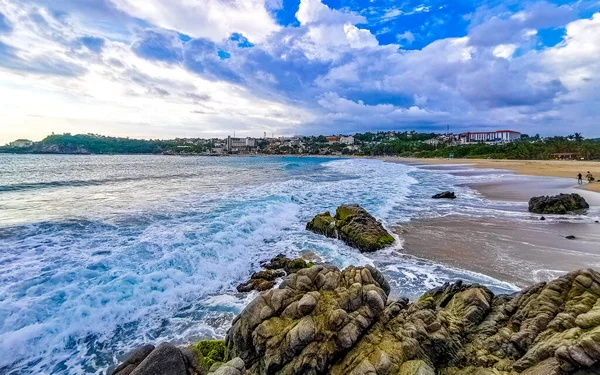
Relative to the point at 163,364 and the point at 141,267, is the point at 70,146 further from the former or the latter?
the point at 163,364

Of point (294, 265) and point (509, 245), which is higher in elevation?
point (509, 245)

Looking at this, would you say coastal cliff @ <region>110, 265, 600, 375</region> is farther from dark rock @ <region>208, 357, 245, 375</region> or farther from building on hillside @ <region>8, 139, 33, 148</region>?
building on hillside @ <region>8, 139, 33, 148</region>

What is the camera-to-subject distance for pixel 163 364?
5750mm

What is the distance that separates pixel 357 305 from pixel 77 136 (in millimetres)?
225206

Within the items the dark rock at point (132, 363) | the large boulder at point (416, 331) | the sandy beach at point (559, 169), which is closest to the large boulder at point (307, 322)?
the large boulder at point (416, 331)

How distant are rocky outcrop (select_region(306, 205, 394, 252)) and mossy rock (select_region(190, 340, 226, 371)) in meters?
9.15

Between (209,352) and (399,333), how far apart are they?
4081mm

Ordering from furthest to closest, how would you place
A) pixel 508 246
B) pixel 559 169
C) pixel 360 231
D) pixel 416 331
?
pixel 559 169
pixel 360 231
pixel 508 246
pixel 416 331

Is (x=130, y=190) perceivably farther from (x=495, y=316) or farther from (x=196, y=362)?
(x=495, y=316)

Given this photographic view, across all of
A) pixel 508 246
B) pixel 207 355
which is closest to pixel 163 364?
pixel 207 355

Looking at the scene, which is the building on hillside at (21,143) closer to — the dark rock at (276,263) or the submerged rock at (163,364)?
the dark rock at (276,263)

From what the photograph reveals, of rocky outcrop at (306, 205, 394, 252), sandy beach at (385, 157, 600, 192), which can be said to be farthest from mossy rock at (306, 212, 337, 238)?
sandy beach at (385, 157, 600, 192)

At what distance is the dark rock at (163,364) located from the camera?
5.66m

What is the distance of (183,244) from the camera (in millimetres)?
15258
